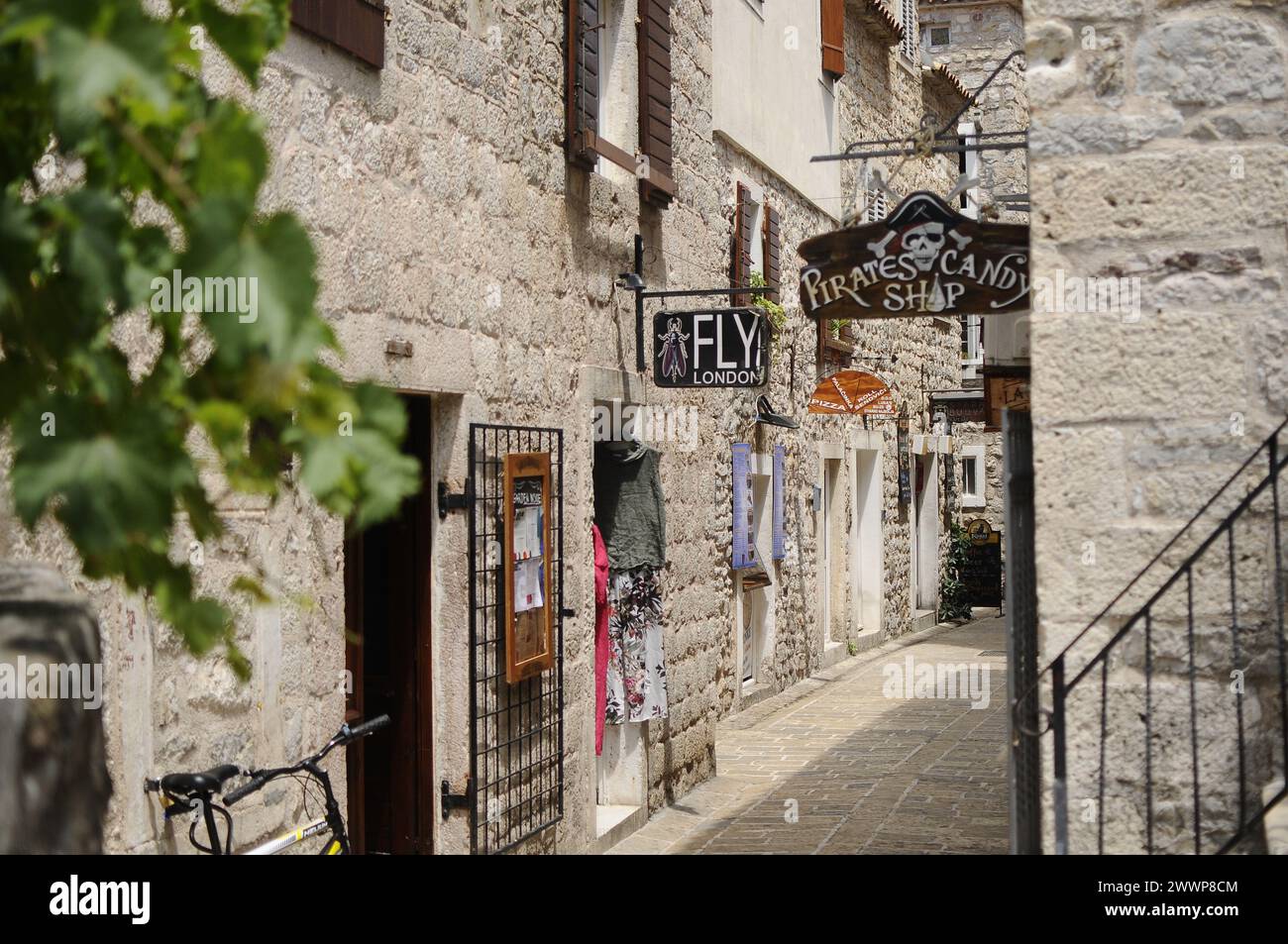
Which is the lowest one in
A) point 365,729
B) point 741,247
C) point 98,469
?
point 365,729

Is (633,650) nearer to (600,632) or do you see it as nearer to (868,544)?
(600,632)

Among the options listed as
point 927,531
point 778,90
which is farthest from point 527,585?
point 927,531

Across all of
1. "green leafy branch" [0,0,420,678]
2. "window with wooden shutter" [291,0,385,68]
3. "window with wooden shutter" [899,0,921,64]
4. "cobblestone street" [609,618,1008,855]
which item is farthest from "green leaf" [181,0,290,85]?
"window with wooden shutter" [899,0,921,64]

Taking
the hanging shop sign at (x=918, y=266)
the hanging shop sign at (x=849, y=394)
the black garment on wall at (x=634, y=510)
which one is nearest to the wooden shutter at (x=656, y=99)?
the black garment on wall at (x=634, y=510)

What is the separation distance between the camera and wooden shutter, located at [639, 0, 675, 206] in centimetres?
848

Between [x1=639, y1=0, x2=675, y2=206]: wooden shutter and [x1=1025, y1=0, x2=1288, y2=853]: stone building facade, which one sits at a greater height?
[x1=639, y1=0, x2=675, y2=206]: wooden shutter

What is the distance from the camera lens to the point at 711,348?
831 cm

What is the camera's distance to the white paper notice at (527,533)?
6562mm

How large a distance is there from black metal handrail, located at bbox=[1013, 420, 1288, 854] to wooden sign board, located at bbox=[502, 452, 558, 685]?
2773 mm

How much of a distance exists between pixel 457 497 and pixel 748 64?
7109mm

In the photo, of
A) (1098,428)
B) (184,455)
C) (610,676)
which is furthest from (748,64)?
(184,455)

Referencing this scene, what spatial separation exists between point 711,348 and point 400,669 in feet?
9.74

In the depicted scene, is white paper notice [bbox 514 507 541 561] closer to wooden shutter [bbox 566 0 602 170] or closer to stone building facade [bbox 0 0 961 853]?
stone building facade [bbox 0 0 961 853]

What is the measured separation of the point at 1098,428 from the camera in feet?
13.8
